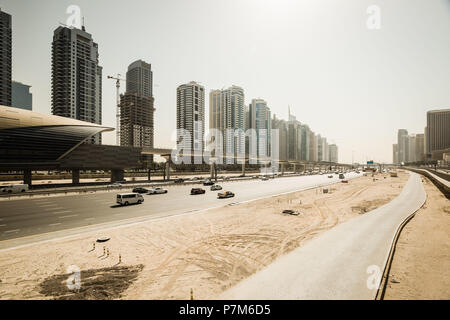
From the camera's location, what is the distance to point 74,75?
11931 centimetres

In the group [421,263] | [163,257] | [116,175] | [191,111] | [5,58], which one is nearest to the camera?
[421,263]

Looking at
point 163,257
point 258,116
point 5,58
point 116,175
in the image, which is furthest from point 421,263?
point 258,116

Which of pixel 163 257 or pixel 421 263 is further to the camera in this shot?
pixel 163 257

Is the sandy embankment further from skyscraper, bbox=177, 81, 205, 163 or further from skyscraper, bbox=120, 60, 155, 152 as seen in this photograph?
skyscraper, bbox=120, 60, 155, 152

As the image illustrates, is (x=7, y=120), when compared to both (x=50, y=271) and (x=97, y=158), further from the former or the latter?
(x=50, y=271)

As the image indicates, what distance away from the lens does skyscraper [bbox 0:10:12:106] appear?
106 m

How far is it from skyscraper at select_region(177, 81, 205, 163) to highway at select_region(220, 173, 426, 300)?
150620mm

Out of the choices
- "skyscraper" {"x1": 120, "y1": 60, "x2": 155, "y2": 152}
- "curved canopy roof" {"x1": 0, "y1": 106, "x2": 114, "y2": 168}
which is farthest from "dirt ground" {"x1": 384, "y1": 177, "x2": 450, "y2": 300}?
"skyscraper" {"x1": 120, "y1": 60, "x2": 155, "y2": 152}

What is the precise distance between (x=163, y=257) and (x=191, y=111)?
154 meters

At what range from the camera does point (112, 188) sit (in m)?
43.6

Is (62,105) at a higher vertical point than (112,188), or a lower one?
higher

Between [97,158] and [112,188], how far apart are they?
54.2ft

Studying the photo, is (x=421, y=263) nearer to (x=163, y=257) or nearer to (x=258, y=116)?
(x=163, y=257)
